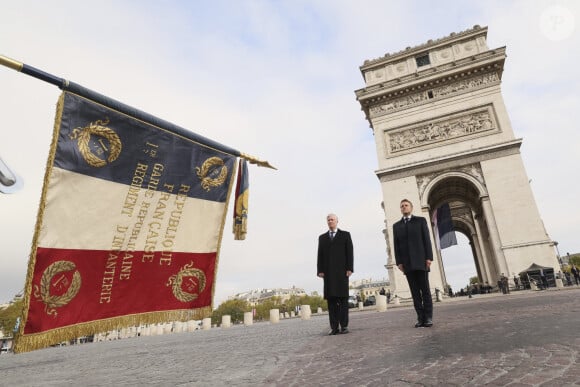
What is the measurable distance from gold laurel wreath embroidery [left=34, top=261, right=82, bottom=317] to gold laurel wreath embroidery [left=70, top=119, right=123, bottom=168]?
82 cm

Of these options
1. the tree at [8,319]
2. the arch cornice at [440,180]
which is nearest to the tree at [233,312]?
the tree at [8,319]

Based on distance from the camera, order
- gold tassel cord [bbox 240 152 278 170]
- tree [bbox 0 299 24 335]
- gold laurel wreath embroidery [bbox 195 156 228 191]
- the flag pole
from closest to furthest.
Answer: the flag pole
gold laurel wreath embroidery [bbox 195 156 228 191]
gold tassel cord [bbox 240 152 278 170]
tree [bbox 0 299 24 335]

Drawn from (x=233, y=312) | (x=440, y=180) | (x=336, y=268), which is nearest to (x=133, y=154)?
(x=336, y=268)

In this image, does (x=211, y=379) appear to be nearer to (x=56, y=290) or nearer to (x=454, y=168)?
(x=56, y=290)

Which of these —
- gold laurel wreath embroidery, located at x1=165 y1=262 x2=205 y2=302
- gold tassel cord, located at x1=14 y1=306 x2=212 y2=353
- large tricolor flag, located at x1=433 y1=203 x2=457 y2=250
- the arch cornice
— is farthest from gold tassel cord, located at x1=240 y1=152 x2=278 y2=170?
large tricolor flag, located at x1=433 y1=203 x2=457 y2=250

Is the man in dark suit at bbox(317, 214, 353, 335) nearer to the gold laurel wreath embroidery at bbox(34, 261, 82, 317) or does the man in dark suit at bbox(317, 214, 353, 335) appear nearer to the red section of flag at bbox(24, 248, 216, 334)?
the red section of flag at bbox(24, 248, 216, 334)

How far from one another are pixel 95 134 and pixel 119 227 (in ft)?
2.63

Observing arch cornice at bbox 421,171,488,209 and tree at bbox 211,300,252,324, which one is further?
tree at bbox 211,300,252,324

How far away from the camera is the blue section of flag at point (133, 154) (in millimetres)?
2789

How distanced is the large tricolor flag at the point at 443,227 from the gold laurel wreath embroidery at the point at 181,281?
68.2 feet

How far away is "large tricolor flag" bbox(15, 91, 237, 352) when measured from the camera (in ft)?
8.76

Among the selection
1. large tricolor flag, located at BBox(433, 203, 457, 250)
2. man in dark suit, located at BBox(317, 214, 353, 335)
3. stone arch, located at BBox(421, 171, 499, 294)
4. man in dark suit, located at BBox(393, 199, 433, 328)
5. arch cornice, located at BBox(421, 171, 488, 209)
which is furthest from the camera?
large tricolor flag, located at BBox(433, 203, 457, 250)

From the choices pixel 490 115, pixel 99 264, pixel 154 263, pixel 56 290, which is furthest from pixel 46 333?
pixel 490 115

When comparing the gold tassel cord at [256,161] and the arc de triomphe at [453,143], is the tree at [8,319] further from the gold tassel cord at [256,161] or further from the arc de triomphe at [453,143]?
the gold tassel cord at [256,161]
